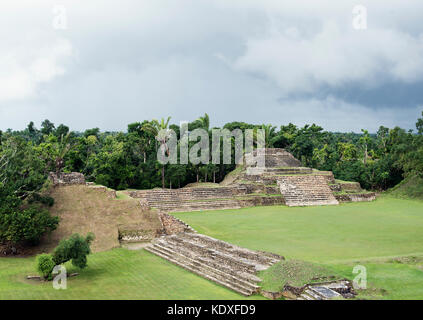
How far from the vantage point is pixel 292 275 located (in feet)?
32.0

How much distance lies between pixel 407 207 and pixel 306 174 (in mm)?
7004

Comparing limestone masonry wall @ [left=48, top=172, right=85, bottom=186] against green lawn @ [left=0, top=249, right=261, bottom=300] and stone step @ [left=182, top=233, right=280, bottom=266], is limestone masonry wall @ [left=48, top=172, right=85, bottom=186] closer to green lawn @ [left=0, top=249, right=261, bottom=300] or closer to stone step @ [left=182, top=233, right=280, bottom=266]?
green lawn @ [left=0, top=249, right=261, bottom=300]

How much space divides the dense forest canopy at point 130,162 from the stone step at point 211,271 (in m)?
4.10

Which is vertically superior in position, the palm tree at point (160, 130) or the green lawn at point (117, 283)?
the palm tree at point (160, 130)

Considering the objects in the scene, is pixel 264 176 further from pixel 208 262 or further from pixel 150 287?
pixel 150 287

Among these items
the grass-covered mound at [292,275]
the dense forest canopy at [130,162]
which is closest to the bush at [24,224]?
the dense forest canopy at [130,162]

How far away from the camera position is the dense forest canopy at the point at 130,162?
44.2ft

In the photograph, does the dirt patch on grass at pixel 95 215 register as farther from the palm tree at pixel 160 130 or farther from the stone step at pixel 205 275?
the palm tree at pixel 160 130

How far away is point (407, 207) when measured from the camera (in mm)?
23562

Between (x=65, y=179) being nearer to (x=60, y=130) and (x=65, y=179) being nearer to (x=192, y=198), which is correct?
(x=192, y=198)

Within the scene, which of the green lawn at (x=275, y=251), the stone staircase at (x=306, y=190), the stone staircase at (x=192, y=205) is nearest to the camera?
the green lawn at (x=275, y=251)

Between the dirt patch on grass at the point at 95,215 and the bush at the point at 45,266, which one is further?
the dirt patch on grass at the point at 95,215

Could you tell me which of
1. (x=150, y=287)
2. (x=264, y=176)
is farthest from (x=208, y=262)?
(x=264, y=176)

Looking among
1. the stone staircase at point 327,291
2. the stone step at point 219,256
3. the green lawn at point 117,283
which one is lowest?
the green lawn at point 117,283
